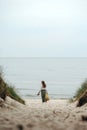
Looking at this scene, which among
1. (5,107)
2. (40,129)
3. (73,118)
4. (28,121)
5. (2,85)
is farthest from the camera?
(2,85)

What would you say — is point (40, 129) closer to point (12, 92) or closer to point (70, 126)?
point (70, 126)

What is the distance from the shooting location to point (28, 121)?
6.07 metres

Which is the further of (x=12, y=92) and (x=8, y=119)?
(x=12, y=92)

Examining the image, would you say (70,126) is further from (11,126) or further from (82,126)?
(11,126)

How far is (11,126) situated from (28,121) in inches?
28.3

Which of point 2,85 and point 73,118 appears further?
point 2,85

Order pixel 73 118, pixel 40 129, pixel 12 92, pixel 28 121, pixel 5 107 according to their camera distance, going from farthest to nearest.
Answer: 1. pixel 12 92
2. pixel 5 107
3. pixel 73 118
4. pixel 28 121
5. pixel 40 129

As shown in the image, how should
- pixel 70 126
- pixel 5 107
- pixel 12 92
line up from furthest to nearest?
pixel 12 92 → pixel 5 107 → pixel 70 126

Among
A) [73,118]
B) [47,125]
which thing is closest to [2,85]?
[73,118]

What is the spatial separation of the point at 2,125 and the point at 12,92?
8375 mm

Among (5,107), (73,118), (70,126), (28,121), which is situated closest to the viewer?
(70,126)

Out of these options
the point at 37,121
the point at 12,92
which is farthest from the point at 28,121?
the point at 12,92

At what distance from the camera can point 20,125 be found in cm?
550

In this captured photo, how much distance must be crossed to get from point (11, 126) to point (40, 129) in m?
0.47
